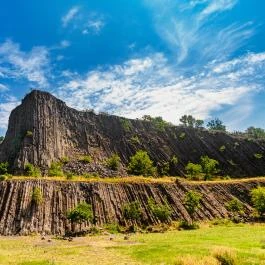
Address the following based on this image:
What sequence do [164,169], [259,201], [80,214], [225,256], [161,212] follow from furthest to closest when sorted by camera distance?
[164,169] < [259,201] < [161,212] < [80,214] < [225,256]

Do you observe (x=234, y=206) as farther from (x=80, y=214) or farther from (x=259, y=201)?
(x=80, y=214)

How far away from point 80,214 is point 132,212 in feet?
32.1

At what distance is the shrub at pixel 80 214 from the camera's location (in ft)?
207

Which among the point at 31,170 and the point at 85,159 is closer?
the point at 31,170

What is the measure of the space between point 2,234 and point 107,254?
1137 inches

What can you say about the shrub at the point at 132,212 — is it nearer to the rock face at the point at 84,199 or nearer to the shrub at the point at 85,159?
the rock face at the point at 84,199

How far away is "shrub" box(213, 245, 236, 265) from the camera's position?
3169 cm

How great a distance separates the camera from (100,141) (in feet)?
396

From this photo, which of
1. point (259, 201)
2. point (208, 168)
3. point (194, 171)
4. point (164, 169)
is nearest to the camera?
point (259, 201)

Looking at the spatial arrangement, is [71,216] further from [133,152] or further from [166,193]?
[133,152]

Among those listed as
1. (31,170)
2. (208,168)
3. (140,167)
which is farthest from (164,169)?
(31,170)

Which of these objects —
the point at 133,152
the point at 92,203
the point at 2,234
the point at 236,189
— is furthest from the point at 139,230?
the point at 133,152

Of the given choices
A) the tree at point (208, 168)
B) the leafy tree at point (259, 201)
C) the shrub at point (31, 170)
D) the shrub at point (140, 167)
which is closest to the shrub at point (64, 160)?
the shrub at point (31, 170)

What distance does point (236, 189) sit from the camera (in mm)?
89312
